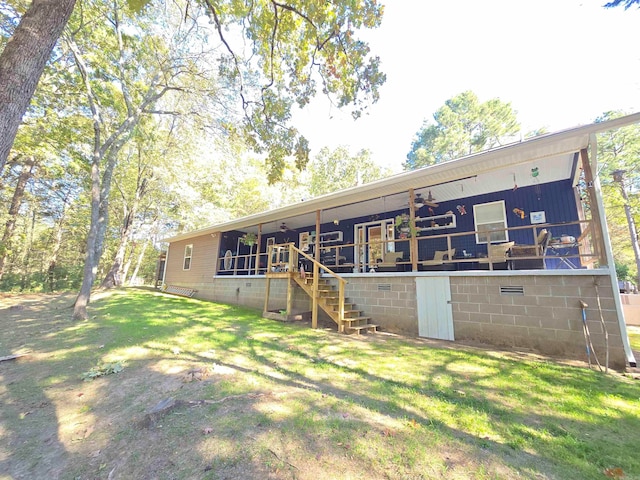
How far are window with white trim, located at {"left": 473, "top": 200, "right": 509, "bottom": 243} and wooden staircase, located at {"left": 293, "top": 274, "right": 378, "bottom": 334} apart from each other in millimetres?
4537

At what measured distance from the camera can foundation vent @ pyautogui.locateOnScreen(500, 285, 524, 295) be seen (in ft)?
18.1

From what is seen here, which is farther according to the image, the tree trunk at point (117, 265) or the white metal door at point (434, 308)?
the tree trunk at point (117, 265)

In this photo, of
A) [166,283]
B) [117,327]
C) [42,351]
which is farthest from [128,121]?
[166,283]

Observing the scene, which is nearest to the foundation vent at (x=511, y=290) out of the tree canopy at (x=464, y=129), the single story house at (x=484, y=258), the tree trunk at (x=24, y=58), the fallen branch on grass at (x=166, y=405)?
the single story house at (x=484, y=258)

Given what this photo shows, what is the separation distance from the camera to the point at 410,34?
6.11 metres

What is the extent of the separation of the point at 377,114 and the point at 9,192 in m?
21.7

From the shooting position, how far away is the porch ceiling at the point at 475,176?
5.18 meters

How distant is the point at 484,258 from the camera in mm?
6191

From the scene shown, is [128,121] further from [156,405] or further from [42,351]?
[156,405]

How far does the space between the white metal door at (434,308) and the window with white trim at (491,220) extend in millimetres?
3124

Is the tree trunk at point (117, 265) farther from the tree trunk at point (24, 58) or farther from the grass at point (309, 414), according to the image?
the tree trunk at point (24, 58)

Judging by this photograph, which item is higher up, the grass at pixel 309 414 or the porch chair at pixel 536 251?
the porch chair at pixel 536 251

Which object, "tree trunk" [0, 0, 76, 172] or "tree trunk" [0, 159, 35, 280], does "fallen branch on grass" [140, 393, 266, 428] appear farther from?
"tree trunk" [0, 159, 35, 280]

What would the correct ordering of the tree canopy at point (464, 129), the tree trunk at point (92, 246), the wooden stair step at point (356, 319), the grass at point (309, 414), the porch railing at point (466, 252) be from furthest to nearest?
1. the tree canopy at point (464, 129)
2. the tree trunk at point (92, 246)
3. the wooden stair step at point (356, 319)
4. the porch railing at point (466, 252)
5. the grass at point (309, 414)
